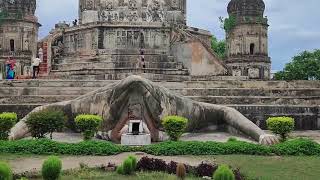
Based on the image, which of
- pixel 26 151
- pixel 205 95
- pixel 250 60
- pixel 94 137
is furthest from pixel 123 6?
pixel 250 60

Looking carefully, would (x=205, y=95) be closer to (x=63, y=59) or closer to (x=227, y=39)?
(x=63, y=59)

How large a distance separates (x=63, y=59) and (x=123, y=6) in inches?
130

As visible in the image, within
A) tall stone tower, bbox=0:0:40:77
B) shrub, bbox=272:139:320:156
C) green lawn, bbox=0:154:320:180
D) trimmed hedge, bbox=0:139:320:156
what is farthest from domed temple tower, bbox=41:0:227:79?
tall stone tower, bbox=0:0:40:77

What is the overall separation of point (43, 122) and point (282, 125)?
501cm

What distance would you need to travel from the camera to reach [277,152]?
1152 cm

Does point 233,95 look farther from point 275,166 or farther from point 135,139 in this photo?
point 275,166

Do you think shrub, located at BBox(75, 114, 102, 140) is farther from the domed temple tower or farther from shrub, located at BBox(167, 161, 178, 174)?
the domed temple tower

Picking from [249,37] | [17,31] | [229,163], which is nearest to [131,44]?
[229,163]

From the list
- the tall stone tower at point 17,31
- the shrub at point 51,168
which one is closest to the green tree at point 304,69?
the tall stone tower at point 17,31

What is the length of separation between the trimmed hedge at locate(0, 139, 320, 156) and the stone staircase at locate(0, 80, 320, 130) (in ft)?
15.8

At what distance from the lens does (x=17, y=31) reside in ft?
178

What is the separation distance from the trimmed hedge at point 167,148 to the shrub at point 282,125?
4.36ft

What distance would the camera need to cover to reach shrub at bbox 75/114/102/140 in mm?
12852

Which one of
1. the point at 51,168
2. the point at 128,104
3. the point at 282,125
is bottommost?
the point at 51,168
